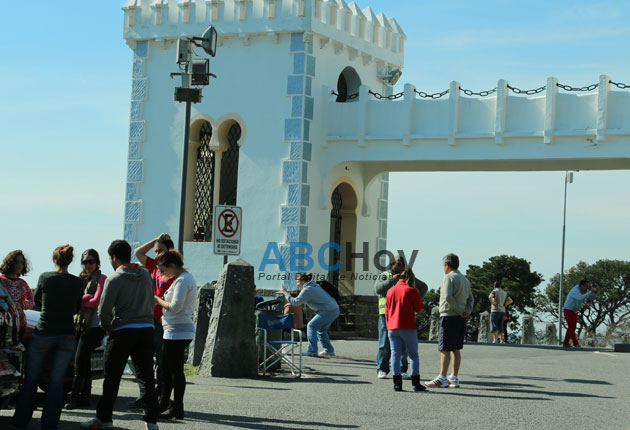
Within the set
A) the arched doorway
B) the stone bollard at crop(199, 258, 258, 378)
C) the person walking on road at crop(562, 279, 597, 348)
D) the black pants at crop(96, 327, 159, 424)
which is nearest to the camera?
the black pants at crop(96, 327, 159, 424)

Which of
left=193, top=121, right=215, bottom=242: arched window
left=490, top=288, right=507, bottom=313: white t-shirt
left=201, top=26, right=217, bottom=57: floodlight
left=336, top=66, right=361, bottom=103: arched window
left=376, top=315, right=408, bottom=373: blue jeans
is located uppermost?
left=336, top=66, right=361, bottom=103: arched window

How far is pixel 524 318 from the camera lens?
3259 cm

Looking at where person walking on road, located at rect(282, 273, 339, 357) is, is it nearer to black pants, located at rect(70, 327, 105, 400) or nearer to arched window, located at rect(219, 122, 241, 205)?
black pants, located at rect(70, 327, 105, 400)

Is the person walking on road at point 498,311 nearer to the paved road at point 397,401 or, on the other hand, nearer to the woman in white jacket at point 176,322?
the paved road at point 397,401

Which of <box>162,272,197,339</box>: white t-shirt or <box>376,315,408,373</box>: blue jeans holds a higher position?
<box>162,272,197,339</box>: white t-shirt

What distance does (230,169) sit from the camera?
27328mm

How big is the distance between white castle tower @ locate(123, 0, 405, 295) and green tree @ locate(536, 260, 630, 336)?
128ft

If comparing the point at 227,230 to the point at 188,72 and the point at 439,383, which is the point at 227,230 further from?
the point at 439,383

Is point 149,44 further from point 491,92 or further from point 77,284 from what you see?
point 77,284

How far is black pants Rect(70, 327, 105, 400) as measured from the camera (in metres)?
11.0

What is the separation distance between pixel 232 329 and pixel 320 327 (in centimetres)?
390

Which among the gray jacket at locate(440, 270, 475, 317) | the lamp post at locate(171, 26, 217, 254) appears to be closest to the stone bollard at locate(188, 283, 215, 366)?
the lamp post at locate(171, 26, 217, 254)

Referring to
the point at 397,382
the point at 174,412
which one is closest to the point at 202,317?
the point at 397,382

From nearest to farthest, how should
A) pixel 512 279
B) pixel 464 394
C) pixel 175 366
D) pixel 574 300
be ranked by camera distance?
pixel 175 366 → pixel 464 394 → pixel 574 300 → pixel 512 279
